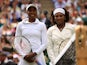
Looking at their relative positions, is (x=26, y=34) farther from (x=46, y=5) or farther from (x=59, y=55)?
(x=46, y=5)

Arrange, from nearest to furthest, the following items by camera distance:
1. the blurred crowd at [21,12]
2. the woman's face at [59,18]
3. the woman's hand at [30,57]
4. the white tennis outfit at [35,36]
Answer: the woman's hand at [30,57] < the white tennis outfit at [35,36] < the woman's face at [59,18] < the blurred crowd at [21,12]

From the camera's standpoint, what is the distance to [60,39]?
10242 millimetres

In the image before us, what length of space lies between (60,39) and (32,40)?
56 cm

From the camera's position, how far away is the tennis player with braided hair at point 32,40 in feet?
33.3

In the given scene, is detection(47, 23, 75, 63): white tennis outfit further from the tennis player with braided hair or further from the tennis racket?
the tennis racket

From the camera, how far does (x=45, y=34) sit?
407 inches

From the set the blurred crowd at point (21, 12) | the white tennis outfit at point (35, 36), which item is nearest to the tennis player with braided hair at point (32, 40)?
the white tennis outfit at point (35, 36)

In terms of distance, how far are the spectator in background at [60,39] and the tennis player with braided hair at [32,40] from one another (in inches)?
5.7

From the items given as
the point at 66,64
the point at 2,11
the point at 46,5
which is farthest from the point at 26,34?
the point at 46,5

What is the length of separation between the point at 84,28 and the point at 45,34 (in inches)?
131

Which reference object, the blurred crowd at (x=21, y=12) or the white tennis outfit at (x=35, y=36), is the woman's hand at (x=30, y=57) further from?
the blurred crowd at (x=21, y=12)

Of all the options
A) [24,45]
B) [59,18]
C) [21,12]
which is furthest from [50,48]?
[21,12]

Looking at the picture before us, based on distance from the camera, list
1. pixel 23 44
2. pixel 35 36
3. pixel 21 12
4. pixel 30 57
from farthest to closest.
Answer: pixel 21 12 → pixel 23 44 → pixel 35 36 → pixel 30 57

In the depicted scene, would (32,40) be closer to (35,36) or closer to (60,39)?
(35,36)
